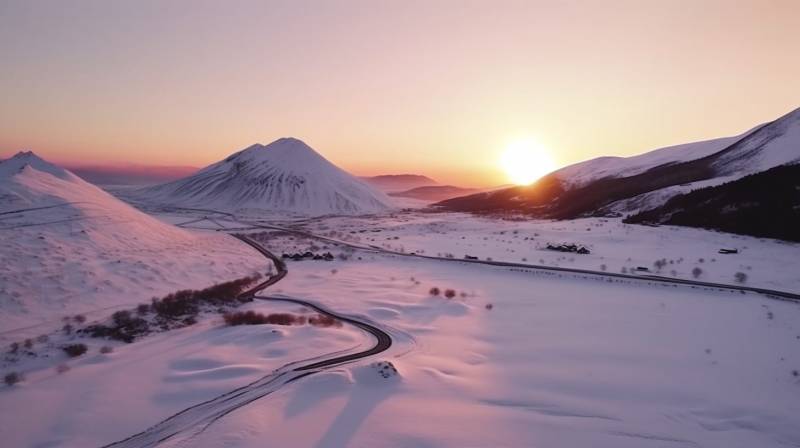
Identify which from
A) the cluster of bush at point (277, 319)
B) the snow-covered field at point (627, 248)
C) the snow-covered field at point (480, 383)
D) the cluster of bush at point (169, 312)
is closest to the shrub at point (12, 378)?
the snow-covered field at point (480, 383)

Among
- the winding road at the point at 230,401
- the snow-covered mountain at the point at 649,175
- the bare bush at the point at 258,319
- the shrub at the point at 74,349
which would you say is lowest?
the winding road at the point at 230,401

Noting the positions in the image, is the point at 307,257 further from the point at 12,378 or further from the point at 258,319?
the point at 12,378

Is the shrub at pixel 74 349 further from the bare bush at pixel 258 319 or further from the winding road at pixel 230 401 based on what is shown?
the winding road at pixel 230 401

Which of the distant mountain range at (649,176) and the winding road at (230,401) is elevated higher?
the distant mountain range at (649,176)

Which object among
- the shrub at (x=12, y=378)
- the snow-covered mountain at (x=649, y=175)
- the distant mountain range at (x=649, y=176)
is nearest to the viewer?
the shrub at (x=12, y=378)

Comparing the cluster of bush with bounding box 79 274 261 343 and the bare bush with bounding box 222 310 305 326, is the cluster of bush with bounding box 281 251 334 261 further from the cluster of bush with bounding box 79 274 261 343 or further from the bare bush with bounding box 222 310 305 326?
the bare bush with bounding box 222 310 305 326

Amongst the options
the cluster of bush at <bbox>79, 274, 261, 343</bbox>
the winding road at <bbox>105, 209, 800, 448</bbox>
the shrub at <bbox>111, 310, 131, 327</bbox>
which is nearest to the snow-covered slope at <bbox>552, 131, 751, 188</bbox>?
the winding road at <bbox>105, 209, 800, 448</bbox>
